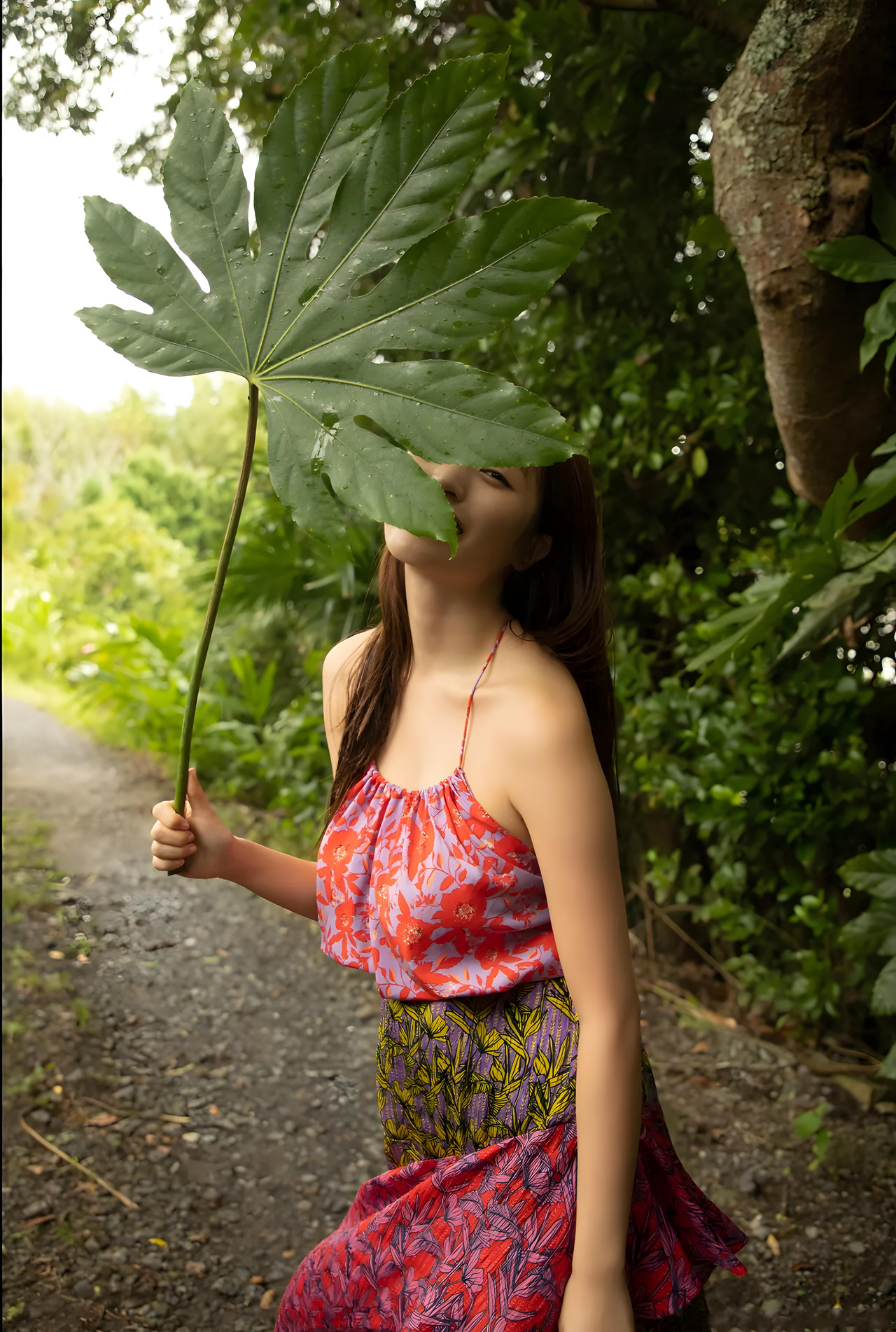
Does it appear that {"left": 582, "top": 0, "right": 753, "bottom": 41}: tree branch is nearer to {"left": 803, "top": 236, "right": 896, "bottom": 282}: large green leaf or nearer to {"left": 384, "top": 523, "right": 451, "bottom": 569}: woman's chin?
{"left": 803, "top": 236, "right": 896, "bottom": 282}: large green leaf

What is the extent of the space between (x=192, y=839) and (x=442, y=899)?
0.23 meters

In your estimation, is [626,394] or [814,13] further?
[626,394]

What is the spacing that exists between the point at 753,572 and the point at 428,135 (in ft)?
6.06

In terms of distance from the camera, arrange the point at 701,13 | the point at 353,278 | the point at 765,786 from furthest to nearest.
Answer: the point at 765,786
the point at 701,13
the point at 353,278

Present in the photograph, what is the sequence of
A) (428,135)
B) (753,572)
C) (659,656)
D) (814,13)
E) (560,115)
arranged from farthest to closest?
(659,656) < (753,572) < (560,115) < (814,13) < (428,135)

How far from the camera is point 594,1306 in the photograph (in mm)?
765

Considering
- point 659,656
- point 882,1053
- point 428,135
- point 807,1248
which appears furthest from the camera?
point 659,656

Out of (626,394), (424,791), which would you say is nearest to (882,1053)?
(626,394)

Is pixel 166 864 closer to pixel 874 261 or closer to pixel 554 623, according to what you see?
pixel 554 623

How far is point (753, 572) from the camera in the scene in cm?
233

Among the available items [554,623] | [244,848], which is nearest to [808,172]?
[554,623]

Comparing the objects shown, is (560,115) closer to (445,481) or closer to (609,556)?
(609,556)

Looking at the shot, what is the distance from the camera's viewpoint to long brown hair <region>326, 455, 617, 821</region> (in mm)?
958

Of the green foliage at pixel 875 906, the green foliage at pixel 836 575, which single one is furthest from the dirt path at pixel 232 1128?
the green foliage at pixel 836 575
